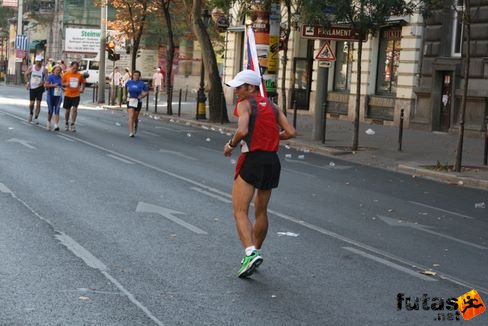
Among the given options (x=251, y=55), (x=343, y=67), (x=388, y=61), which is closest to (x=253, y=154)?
(x=251, y=55)

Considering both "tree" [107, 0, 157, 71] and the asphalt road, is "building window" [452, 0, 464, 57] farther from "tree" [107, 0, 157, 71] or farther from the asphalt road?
"tree" [107, 0, 157, 71]

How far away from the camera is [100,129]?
85.4 feet

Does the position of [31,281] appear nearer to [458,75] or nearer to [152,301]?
[152,301]


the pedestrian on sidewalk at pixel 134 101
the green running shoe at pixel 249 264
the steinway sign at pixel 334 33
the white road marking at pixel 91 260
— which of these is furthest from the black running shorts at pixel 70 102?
the green running shoe at pixel 249 264

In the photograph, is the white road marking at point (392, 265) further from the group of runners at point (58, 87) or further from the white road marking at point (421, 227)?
the group of runners at point (58, 87)

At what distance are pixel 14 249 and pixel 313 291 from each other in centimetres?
288

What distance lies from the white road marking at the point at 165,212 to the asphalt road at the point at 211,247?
25 mm

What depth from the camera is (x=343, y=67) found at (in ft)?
128

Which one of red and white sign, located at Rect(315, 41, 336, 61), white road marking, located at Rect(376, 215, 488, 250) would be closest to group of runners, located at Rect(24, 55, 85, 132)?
red and white sign, located at Rect(315, 41, 336, 61)

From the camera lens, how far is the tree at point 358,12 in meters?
22.2

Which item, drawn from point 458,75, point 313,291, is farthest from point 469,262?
point 458,75

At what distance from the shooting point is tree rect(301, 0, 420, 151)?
72.8 ft

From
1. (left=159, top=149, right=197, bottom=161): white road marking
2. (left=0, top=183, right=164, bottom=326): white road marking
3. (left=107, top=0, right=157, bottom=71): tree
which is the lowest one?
(left=159, top=149, right=197, bottom=161): white road marking

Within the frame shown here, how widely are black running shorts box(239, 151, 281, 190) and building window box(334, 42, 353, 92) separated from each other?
30369 millimetres
